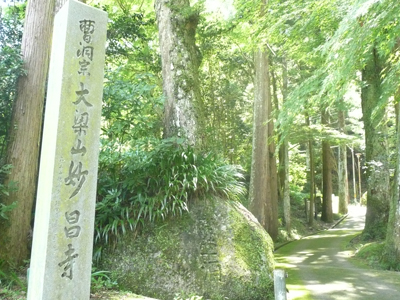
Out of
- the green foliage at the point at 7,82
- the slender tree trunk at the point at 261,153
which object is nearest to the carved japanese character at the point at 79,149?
the green foliage at the point at 7,82

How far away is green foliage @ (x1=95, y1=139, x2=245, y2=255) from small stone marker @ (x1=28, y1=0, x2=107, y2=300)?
194cm

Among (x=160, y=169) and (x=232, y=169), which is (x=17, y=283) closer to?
(x=160, y=169)

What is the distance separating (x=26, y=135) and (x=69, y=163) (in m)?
2.72

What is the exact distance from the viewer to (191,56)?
723 centimetres

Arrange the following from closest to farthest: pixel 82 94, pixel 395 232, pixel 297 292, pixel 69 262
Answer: pixel 69 262 < pixel 82 94 < pixel 297 292 < pixel 395 232

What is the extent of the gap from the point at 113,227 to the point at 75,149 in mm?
2190

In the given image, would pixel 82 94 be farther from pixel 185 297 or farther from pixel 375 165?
pixel 375 165

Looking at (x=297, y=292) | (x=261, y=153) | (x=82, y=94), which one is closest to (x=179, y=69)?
(x=82, y=94)

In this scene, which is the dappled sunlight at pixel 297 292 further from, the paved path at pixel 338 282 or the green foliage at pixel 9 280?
the green foliage at pixel 9 280

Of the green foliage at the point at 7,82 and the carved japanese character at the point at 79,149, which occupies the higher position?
the green foliage at the point at 7,82

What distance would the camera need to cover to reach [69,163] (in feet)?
10.5

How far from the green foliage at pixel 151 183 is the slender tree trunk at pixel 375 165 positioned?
6.57 metres

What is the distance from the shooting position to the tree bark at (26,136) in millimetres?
5223

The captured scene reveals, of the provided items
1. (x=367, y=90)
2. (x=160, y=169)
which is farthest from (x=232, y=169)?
(x=367, y=90)
